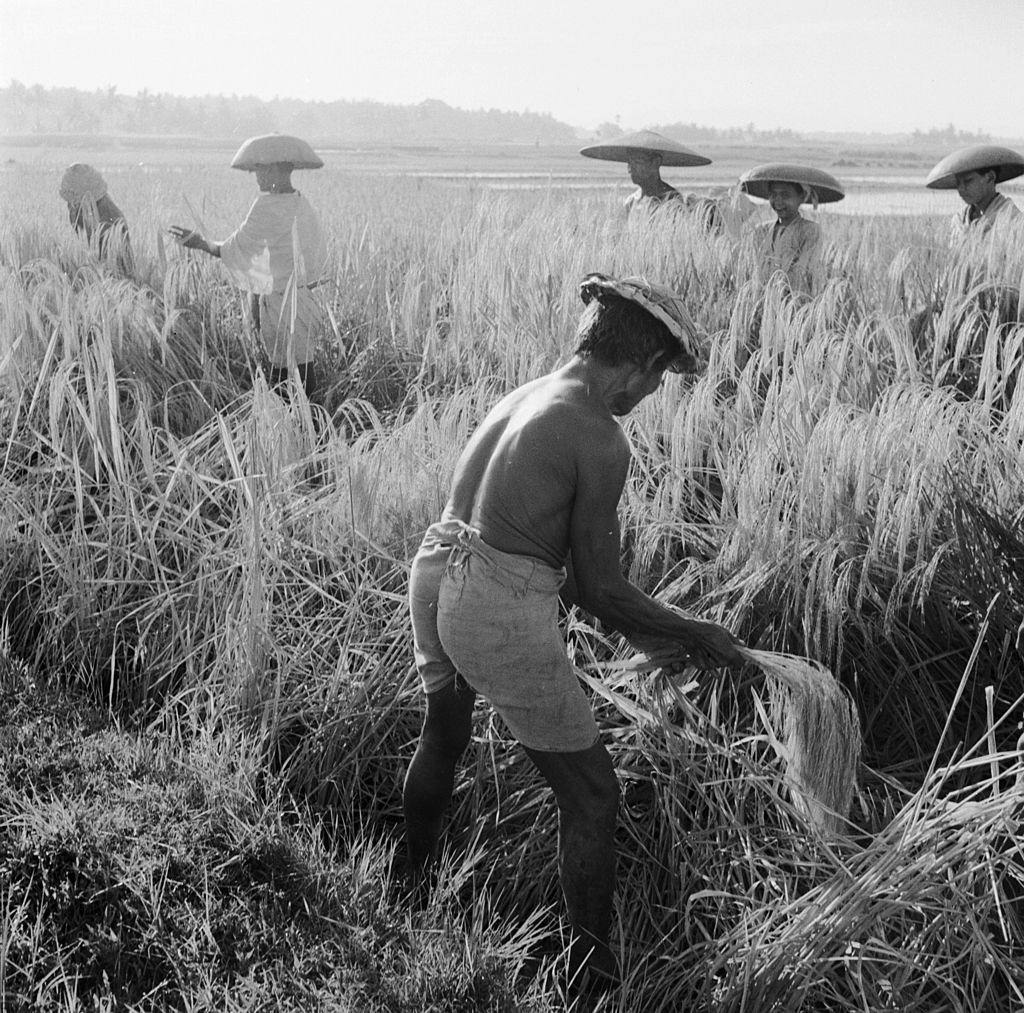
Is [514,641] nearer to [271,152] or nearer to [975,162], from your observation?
[271,152]

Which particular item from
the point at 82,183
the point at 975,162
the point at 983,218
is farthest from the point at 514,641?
the point at 82,183

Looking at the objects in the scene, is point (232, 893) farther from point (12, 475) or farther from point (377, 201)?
point (377, 201)

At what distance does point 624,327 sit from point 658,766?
3.30 ft

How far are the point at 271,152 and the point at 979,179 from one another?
3422 mm

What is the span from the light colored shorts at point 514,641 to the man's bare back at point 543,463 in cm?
4

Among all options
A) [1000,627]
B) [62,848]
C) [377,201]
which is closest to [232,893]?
[62,848]

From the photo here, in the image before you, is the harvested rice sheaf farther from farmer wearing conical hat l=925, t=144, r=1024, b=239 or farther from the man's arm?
farmer wearing conical hat l=925, t=144, r=1024, b=239

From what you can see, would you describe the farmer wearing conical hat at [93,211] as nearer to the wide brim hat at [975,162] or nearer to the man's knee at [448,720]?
the wide brim hat at [975,162]

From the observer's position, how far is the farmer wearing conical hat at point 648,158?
247 inches

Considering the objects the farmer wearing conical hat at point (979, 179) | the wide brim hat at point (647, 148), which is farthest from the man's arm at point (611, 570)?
the wide brim hat at point (647, 148)

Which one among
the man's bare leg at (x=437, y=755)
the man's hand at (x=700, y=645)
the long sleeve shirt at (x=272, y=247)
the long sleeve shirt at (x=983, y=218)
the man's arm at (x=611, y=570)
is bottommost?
the man's bare leg at (x=437, y=755)

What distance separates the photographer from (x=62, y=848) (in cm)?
243

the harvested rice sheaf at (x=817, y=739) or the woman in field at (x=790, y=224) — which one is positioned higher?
the woman in field at (x=790, y=224)

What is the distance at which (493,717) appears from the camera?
109 inches
